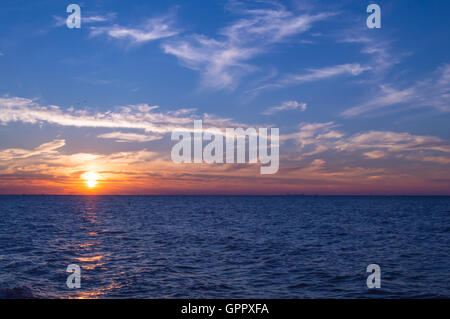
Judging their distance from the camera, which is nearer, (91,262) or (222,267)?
(222,267)

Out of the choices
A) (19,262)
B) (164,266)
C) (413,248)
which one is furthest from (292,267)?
(19,262)

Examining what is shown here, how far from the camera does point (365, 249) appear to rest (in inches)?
1378
